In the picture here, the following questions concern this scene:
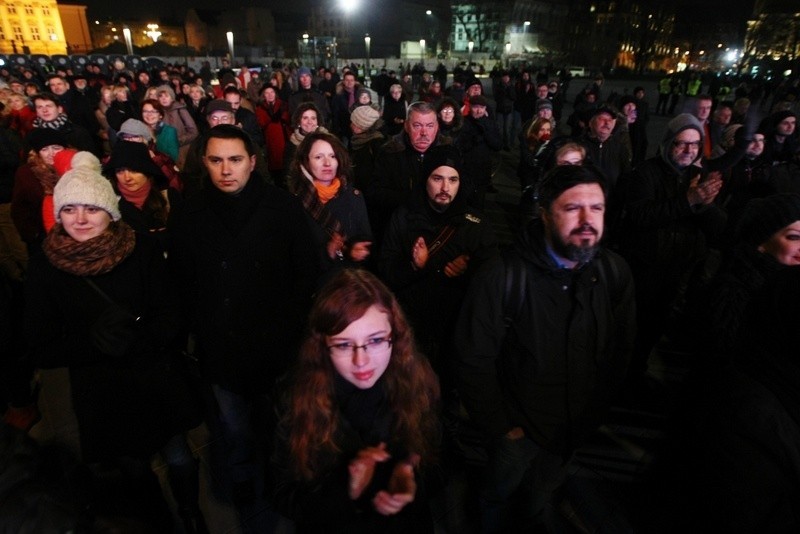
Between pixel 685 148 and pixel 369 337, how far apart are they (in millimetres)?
3061

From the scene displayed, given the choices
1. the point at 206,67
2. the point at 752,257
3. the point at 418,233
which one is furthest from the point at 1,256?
the point at 206,67

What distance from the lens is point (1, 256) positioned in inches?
195

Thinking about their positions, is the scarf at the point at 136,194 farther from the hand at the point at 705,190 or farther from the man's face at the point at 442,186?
the hand at the point at 705,190

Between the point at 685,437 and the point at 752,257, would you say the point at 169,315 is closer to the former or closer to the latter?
the point at 685,437

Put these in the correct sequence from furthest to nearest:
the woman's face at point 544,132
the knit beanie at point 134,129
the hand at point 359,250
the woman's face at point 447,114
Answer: the woman's face at point 447,114 → the woman's face at point 544,132 → the knit beanie at point 134,129 → the hand at point 359,250

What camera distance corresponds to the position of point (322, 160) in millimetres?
3428

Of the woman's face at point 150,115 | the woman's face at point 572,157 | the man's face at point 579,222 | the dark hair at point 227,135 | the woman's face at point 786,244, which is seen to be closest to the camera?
the man's face at point 579,222

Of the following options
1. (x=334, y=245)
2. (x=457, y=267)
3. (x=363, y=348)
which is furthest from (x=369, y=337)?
(x=334, y=245)

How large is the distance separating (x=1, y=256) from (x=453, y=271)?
16.9ft

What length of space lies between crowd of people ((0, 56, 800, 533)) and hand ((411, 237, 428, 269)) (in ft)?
0.43

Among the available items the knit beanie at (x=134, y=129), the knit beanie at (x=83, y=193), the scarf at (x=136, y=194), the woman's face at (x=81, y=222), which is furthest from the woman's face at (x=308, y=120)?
the woman's face at (x=81, y=222)

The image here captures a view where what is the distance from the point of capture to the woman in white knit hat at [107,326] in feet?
7.14

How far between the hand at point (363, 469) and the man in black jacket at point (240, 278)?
116cm

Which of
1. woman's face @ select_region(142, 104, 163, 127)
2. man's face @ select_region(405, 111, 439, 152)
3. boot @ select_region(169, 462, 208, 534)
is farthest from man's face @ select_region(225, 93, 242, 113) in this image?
boot @ select_region(169, 462, 208, 534)
